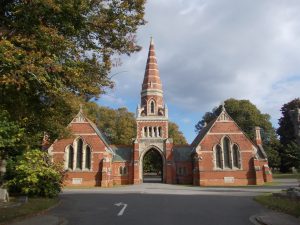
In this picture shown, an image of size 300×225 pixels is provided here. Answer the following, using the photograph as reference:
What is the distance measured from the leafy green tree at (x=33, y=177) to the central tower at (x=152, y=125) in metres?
26.9

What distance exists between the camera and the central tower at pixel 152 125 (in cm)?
4916

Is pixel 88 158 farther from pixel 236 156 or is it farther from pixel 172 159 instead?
pixel 236 156

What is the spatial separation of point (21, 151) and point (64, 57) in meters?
12.3

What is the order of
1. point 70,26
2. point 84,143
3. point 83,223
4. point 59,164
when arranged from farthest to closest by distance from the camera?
point 84,143 → point 59,164 → point 83,223 → point 70,26

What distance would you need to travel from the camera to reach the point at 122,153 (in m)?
51.7

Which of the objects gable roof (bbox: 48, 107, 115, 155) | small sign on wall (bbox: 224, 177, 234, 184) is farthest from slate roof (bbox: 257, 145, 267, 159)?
gable roof (bbox: 48, 107, 115, 155)

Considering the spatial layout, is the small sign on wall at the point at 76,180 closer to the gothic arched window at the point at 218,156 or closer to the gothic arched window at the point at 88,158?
the gothic arched window at the point at 88,158

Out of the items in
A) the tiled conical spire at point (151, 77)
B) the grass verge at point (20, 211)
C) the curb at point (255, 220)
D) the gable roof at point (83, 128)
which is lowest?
the curb at point (255, 220)

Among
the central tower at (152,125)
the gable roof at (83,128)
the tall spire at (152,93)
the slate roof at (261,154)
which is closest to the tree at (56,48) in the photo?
the gable roof at (83,128)

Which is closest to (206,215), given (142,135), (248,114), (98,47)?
(98,47)

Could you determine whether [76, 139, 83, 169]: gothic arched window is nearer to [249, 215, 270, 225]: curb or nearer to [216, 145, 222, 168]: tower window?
[216, 145, 222, 168]: tower window

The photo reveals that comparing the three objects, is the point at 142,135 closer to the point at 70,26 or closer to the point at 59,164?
the point at 59,164

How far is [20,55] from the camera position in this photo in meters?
9.61

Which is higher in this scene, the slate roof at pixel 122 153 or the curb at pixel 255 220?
the slate roof at pixel 122 153
